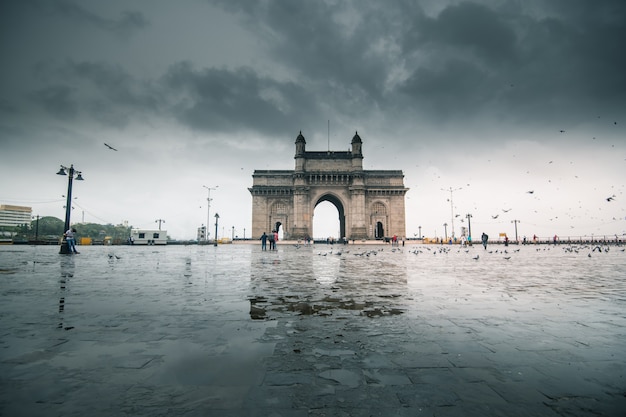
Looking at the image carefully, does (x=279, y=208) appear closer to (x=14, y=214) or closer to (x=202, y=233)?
(x=202, y=233)

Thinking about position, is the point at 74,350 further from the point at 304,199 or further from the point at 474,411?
the point at 304,199

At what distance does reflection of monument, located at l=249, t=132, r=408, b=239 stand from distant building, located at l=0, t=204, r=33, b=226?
4675 inches

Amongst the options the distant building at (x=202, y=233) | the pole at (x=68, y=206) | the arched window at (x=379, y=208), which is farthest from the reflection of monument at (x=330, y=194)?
the pole at (x=68, y=206)

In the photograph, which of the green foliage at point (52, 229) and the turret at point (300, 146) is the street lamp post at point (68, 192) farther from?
the green foliage at point (52, 229)

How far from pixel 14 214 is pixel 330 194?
139717 millimetres

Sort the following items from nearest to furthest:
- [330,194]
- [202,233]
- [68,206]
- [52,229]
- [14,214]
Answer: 1. [68,206]
2. [330,194]
3. [202,233]
4. [52,229]
5. [14,214]

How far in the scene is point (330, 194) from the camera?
198ft

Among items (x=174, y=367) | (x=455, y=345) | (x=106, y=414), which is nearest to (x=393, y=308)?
(x=455, y=345)

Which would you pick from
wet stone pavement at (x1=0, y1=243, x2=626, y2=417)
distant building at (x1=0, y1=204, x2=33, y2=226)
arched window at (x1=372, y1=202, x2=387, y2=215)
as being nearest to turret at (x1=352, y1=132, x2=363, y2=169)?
arched window at (x1=372, y1=202, x2=387, y2=215)

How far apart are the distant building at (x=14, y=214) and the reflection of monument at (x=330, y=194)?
118745 mm

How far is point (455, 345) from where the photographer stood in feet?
10.8

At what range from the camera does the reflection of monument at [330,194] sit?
58344mm

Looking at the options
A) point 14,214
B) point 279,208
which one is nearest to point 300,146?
point 279,208

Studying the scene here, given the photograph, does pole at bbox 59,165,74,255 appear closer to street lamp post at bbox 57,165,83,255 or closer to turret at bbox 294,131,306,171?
street lamp post at bbox 57,165,83,255
